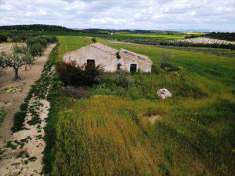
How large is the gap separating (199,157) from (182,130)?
3.30m

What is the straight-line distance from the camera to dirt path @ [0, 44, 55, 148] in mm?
17406

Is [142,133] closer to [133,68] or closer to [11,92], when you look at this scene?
[11,92]

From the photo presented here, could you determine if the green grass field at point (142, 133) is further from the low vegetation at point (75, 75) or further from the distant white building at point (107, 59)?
the distant white building at point (107, 59)

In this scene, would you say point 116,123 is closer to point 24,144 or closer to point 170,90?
point 24,144

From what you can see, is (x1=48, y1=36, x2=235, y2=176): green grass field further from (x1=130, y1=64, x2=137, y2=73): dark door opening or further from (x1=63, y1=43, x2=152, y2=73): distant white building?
(x1=130, y1=64, x2=137, y2=73): dark door opening

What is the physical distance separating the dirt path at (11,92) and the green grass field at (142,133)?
2.81m

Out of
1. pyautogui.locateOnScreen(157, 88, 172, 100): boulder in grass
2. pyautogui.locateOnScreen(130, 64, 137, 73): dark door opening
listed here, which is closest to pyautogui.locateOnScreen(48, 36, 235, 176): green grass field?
pyautogui.locateOnScreen(157, 88, 172, 100): boulder in grass

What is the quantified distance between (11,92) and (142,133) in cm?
1507

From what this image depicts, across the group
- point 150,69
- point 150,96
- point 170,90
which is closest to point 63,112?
point 150,96

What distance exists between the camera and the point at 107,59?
1355 inches

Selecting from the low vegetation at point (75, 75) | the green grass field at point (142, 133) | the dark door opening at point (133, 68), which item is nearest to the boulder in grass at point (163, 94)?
the green grass field at point (142, 133)

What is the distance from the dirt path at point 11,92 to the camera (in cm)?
1741

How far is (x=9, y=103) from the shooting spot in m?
22.5

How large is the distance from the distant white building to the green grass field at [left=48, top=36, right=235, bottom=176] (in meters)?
7.04
